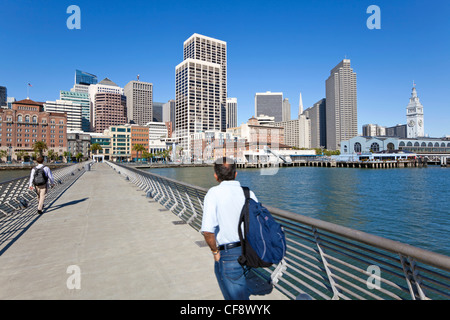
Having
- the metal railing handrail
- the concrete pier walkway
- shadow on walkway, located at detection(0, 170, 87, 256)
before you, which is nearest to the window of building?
the concrete pier walkway

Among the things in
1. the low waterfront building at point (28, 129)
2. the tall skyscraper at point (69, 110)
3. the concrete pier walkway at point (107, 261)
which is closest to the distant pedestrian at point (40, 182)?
the concrete pier walkway at point (107, 261)

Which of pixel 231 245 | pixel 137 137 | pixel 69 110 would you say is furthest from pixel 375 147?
pixel 69 110

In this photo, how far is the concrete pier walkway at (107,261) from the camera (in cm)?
392

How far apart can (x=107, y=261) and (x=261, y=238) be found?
3721 mm

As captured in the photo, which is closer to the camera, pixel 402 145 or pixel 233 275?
pixel 233 275

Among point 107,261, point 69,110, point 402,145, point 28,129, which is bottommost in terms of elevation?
point 107,261

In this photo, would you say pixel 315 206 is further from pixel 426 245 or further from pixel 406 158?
pixel 406 158

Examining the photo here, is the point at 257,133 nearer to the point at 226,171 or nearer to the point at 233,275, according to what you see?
the point at 226,171

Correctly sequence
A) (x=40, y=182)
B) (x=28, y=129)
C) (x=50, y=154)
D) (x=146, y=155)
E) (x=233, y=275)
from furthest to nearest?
(x=146, y=155) → (x=28, y=129) → (x=50, y=154) → (x=40, y=182) → (x=233, y=275)

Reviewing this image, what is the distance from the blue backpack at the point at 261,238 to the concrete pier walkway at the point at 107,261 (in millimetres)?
1393

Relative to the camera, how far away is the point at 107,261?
512 centimetres

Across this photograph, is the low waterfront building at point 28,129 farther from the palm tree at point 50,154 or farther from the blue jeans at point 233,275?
the blue jeans at point 233,275

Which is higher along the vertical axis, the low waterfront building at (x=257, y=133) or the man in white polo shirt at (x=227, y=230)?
the low waterfront building at (x=257, y=133)

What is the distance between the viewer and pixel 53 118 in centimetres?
13375
